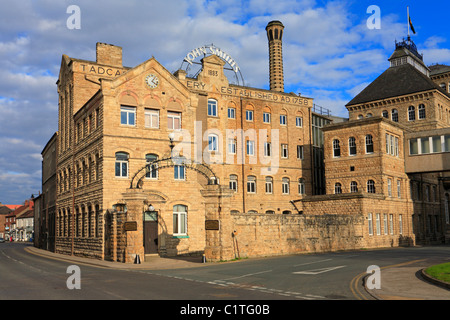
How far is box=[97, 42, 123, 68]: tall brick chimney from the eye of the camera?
39031mm

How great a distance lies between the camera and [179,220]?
109ft

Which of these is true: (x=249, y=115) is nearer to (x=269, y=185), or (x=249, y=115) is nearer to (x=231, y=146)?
(x=231, y=146)

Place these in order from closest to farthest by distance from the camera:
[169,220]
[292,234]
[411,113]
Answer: [292,234], [169,220], [411,113]

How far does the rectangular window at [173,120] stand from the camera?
34.6 m

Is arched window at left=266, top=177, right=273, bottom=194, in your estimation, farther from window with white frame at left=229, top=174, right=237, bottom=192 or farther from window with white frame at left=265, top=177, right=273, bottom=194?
window with white frame at left=229, top=174, right=237, bottom=192

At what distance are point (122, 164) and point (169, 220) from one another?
5.27 m

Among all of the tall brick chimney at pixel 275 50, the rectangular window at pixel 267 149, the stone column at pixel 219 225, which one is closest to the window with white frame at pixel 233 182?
the rectangular window at pixel 267 149

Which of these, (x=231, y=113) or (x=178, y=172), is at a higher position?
(x=231, y=113)

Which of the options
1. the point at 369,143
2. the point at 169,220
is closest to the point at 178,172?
the point at 169,220

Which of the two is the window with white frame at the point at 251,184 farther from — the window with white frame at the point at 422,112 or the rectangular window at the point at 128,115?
the window with white frame at the point at 422,112

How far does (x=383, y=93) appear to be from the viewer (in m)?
56.9

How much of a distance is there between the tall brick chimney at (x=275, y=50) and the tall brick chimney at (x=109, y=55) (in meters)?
24.3

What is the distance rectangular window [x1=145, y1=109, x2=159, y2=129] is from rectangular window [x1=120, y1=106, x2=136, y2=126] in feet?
3.30
